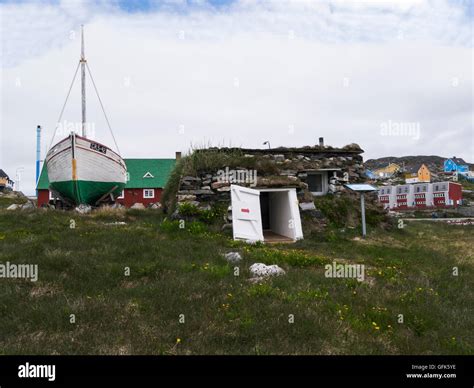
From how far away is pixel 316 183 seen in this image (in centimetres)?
1603

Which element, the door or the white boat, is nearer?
the door

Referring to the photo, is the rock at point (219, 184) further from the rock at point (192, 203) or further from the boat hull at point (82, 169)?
the boat hull at point (82, 169)

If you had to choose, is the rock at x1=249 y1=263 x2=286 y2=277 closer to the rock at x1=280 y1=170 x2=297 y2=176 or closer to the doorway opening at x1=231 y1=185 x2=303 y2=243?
the doorway opening at x1=231 y1=185 x2=303 y2=243

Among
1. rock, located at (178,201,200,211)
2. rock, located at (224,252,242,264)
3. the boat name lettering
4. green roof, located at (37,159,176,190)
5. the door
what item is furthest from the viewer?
green roof, located at (37,159,176,190)

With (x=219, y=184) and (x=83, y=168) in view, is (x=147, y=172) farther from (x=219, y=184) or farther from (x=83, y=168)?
(x=219, y=184)

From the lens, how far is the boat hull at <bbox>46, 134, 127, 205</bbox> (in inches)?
797

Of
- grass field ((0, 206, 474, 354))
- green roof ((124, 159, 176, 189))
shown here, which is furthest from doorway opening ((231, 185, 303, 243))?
green roof ((124, 159, 176, 189))

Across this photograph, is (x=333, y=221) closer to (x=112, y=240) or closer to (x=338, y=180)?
(x=338, y=180)

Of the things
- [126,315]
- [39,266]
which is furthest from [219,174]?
[126,315]

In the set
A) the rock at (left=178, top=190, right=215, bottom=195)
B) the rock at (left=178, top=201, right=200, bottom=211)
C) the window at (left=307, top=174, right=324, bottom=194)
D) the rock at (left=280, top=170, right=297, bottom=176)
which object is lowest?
the rock at (left=178, top=201, right=200, bottom=211)

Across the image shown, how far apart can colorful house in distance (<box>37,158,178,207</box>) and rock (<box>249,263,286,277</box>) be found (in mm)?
35872

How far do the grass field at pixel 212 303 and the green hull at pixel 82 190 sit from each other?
1152 cm

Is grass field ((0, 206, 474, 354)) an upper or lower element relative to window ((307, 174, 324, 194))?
lower

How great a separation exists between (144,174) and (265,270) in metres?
40.0
